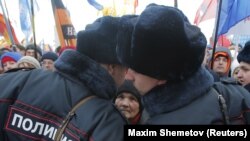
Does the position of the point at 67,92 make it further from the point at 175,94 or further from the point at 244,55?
the point at 244,55

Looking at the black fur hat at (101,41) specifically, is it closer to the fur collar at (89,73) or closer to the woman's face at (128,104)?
the fur collar at (89,73)

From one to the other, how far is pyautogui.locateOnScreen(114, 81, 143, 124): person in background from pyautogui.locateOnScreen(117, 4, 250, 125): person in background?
6.11 feet

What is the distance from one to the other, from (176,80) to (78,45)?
550 millimetres

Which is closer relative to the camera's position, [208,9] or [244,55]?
[244,55]

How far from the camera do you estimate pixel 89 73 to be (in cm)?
174

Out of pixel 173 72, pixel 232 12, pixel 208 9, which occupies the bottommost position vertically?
pixel 208 9

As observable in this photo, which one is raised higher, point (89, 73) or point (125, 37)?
point (125, 37)

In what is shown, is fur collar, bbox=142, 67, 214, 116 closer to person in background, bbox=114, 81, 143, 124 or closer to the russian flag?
person in background, bbox=114, 81, 143, 124

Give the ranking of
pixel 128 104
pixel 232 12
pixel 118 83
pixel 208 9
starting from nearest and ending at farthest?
pixel 118 83
pixel 128 104
pixel 232 12
pixel 208 9

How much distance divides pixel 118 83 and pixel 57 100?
0.33 meters

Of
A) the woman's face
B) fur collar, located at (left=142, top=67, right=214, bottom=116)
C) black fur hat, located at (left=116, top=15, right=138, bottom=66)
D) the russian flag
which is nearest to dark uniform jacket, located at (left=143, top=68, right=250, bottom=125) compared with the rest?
fur collar, located at (left=142, top=67, right=214, bottom=116)

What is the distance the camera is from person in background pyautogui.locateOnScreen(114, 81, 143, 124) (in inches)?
132

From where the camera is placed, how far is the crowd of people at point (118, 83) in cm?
140

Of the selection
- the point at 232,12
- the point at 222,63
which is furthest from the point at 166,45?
the point at 232,12
